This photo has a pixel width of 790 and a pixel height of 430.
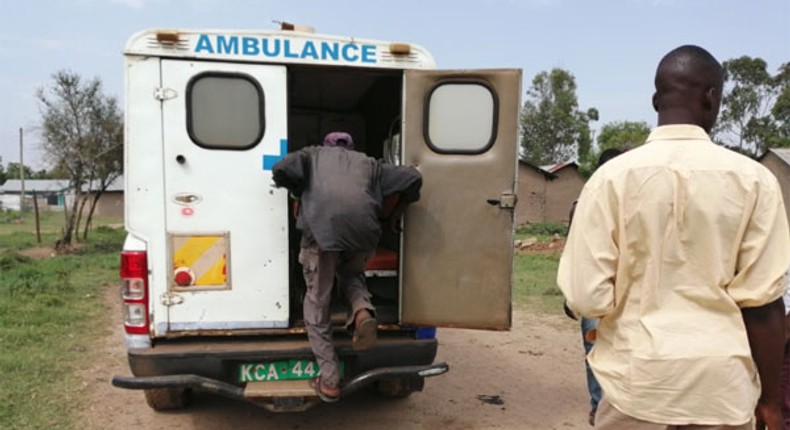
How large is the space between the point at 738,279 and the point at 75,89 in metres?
20.1

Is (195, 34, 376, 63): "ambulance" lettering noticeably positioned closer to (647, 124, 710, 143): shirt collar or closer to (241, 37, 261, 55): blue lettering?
(241, 37, 261, 55): blue lettering

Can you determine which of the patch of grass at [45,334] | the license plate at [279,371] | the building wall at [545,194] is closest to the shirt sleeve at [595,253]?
the license plate at [279,371]

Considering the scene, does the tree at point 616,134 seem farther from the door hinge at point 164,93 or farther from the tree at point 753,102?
the door hinge at point 164,93

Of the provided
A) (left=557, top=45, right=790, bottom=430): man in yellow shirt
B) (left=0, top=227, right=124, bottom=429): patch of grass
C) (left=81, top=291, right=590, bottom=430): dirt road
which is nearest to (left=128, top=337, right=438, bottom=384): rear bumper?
(left=81, top=291, right=590, bottom=430): dirt road

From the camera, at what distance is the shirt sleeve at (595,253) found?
69.9 inches

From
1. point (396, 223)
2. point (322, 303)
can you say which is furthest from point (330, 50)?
point (322, 303)

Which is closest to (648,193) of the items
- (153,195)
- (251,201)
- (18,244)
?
(251,201)

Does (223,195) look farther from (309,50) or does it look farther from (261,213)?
(309,50)

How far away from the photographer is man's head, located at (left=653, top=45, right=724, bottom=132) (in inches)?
72.1

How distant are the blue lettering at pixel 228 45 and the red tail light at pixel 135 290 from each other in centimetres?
136

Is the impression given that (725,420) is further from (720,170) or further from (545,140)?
(545,140)

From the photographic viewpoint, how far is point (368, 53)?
393 cm

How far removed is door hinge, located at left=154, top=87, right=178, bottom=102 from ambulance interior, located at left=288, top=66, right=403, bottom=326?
2.53 ft

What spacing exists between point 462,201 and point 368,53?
116 cm
